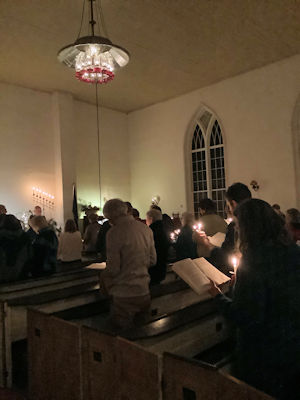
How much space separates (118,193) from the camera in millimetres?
15539

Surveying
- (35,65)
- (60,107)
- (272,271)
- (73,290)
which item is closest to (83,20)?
(35,65)

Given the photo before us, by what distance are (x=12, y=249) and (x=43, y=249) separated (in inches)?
15.5

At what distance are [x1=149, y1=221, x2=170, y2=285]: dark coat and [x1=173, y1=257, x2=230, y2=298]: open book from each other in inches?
47.5

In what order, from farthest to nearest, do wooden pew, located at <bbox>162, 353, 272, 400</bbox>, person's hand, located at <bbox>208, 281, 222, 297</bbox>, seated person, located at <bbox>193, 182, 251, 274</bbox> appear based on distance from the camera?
seated person, located at <bbox>193, 182, 251, 274</bbox> < person's hand, located at <bbox>208, 281, 222, 297</bbox> < wooden pew, located at <bbox>162, 353, 272, 400</bbox>

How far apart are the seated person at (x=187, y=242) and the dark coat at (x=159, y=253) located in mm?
673

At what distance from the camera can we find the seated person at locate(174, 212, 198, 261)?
4.52 metres

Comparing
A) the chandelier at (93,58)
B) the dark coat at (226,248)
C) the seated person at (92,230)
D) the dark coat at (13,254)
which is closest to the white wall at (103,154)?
the seated person at (92,230)

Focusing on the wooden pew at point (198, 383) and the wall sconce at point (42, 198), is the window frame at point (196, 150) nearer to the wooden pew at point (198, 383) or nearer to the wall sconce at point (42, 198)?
the wall sconce at point (42, 198)

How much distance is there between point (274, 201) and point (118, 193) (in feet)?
22.6

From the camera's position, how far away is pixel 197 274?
2305mm

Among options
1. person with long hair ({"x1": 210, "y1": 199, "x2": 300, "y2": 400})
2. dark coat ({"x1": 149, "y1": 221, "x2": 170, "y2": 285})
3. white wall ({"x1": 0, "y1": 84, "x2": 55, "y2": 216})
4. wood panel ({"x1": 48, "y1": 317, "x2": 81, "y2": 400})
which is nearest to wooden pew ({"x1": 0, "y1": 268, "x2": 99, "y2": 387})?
dark coat ({"x1": 149, "y1": 221, "x2": 170, "y2": 285})

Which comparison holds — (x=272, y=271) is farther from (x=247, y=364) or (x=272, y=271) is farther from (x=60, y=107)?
(x=60, y=107)

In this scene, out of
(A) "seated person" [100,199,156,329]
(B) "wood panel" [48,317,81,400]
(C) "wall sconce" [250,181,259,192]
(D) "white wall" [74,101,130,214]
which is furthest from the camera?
(D) "white wall" [74,101,130,214]

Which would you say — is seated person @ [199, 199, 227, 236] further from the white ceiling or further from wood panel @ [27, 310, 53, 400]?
the white ceiling
